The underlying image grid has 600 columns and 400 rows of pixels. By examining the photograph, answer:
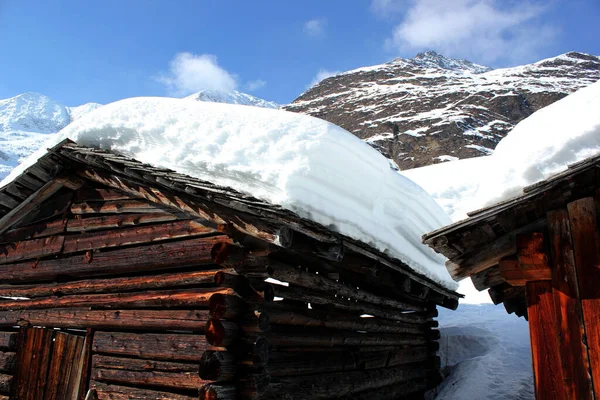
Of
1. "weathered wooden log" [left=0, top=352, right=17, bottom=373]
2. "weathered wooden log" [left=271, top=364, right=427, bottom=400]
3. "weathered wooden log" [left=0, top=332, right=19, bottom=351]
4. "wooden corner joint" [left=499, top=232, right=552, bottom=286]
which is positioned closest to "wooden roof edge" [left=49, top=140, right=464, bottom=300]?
"weathered wooden log" [left=271, top=364, right=427, bottom=400]

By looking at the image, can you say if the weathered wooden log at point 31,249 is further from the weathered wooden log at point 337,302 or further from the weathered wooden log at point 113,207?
the weathered wooden log at point 337,302

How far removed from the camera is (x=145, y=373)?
530 cm

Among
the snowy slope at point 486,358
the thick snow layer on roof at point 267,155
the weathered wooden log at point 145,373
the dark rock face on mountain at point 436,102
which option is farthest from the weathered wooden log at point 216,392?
the dark rock face on mountain at point 436,102

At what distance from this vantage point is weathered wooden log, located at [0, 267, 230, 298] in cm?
526

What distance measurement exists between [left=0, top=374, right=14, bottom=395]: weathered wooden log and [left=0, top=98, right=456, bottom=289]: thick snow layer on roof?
285 centimetres

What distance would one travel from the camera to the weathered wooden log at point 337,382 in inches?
215

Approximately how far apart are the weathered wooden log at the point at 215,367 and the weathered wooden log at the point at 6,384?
380 cm

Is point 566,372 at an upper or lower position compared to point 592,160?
lower

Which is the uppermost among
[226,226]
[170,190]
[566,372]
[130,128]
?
[130,128]

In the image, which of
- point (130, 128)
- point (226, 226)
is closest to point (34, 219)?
point (130, 128)

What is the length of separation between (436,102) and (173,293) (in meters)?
82.3

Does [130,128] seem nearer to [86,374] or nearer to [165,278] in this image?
[165,278]

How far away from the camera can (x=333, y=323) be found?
6195mm

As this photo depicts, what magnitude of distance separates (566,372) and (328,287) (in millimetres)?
3099
